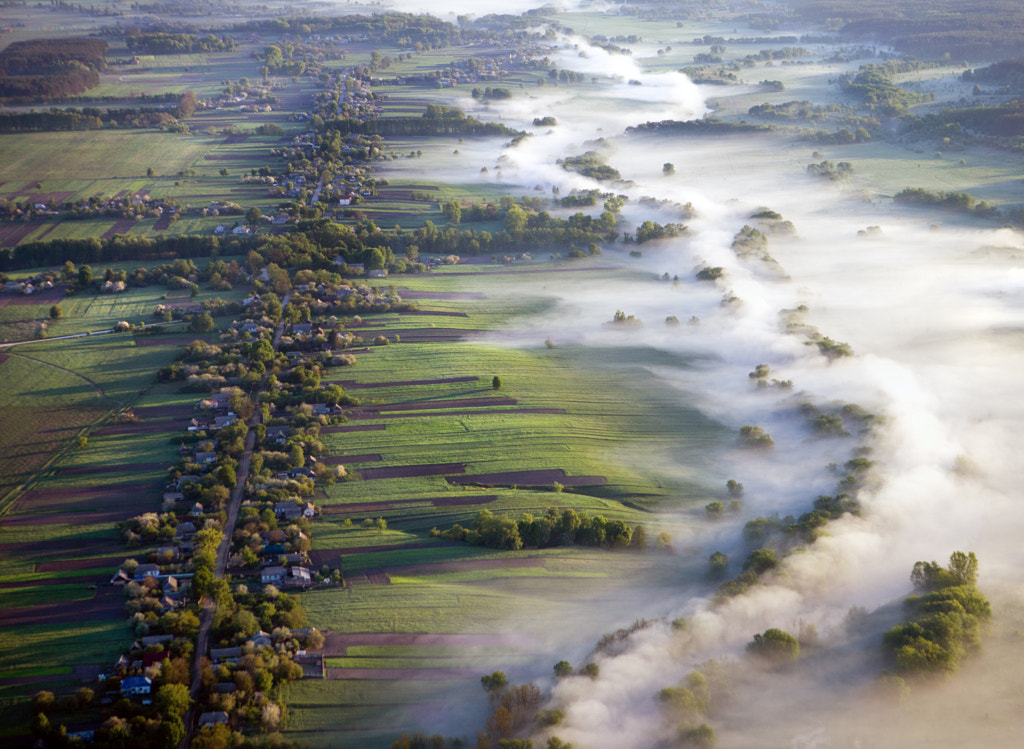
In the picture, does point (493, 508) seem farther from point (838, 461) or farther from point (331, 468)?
point (838, 461)

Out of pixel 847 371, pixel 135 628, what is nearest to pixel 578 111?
pixel 847 371

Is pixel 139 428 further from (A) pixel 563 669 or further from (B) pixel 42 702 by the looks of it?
(A) pixel 563 669

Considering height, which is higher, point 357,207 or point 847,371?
point 357,207

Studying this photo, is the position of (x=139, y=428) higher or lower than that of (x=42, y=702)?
higher

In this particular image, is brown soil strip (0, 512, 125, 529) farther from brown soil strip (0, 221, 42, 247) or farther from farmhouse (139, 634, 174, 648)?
brown soil strip (0, 221, 42, 247)

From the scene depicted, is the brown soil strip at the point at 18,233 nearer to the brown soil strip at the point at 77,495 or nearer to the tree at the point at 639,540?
the brown soil strip at the point at 77,495

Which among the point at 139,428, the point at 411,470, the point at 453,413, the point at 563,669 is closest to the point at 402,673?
the point at 563,669
